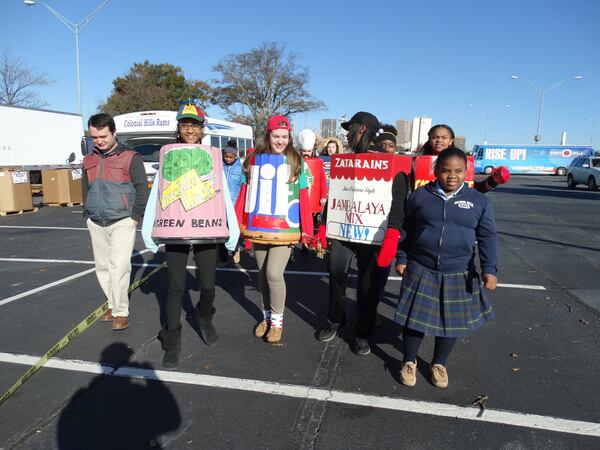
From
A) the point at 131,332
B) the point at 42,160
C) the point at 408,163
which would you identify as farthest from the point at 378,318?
the point at 42,160

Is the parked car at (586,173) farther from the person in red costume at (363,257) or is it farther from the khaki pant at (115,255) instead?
the khaki pant at (115,255)

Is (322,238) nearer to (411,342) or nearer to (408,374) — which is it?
(411,342)

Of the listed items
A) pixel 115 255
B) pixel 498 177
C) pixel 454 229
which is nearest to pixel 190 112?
pixel 115 255

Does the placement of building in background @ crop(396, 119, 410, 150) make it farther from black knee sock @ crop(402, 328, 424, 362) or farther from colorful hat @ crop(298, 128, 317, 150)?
black knee sock @ crop(402, 328, 424, 362)

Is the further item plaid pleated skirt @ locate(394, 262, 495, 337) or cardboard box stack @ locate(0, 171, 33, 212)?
cardboard box stack @ locate(0, 171, 33, 212)

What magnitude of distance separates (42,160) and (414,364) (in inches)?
726

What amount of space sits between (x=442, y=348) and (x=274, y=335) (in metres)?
1.47

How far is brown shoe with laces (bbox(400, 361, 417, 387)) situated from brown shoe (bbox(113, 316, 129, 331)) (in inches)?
106

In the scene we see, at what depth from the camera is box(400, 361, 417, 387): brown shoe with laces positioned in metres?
3.23

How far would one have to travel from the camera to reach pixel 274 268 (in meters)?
3.73

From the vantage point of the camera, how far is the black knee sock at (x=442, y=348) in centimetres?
318

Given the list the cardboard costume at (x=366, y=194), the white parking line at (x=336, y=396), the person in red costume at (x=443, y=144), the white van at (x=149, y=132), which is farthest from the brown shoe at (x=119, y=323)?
the white van at (x=149, y=132)

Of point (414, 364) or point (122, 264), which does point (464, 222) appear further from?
point (122, 264)

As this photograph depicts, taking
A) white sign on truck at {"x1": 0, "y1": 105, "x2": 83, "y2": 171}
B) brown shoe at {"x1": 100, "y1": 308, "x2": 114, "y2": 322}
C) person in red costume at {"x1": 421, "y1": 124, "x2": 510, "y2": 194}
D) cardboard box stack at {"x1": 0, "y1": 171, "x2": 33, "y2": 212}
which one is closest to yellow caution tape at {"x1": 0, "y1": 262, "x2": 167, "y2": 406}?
brown shoe at {"x1": 100, "y1": 308, "x2": 114, "y2": 322}
